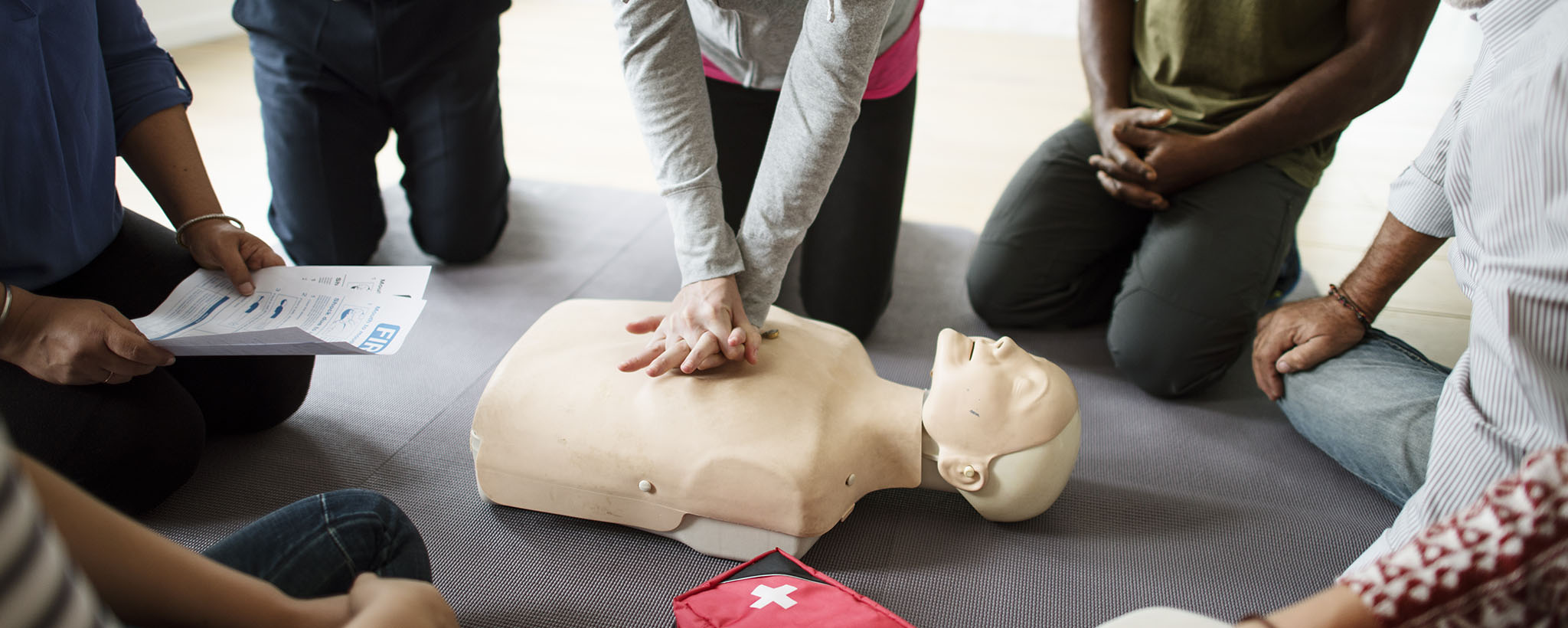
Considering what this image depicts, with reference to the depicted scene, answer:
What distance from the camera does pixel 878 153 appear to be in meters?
1.52

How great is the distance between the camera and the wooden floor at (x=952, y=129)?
208 cm

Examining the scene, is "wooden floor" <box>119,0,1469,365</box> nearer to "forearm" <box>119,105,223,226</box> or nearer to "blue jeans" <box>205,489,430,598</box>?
"forearm" <box>119,105,223,226</box>

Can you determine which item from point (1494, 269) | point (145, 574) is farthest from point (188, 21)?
point (1494, 269)

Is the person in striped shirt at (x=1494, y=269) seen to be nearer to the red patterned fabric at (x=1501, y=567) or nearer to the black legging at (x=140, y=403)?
the red patterned fabric at (x=1501, y=567)

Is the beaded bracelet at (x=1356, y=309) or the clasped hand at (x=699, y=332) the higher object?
the clasped hand at (x=699, y=332)

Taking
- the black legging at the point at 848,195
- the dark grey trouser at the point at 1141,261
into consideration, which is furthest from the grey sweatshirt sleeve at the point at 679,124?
the dark grey trouser at the point at 1141,261

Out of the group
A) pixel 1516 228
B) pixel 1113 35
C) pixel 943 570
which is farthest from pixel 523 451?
pixel 1113 35

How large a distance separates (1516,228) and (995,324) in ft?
3.14

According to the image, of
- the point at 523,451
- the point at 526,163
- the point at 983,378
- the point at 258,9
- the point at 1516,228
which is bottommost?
the point at 526,163

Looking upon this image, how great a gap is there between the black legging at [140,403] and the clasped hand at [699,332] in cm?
58

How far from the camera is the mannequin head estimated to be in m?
1.04

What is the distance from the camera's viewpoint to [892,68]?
1.46 m

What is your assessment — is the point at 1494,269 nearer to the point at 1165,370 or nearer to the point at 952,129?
the point at 1165,370

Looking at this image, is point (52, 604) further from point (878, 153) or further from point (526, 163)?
point (526, 163)
